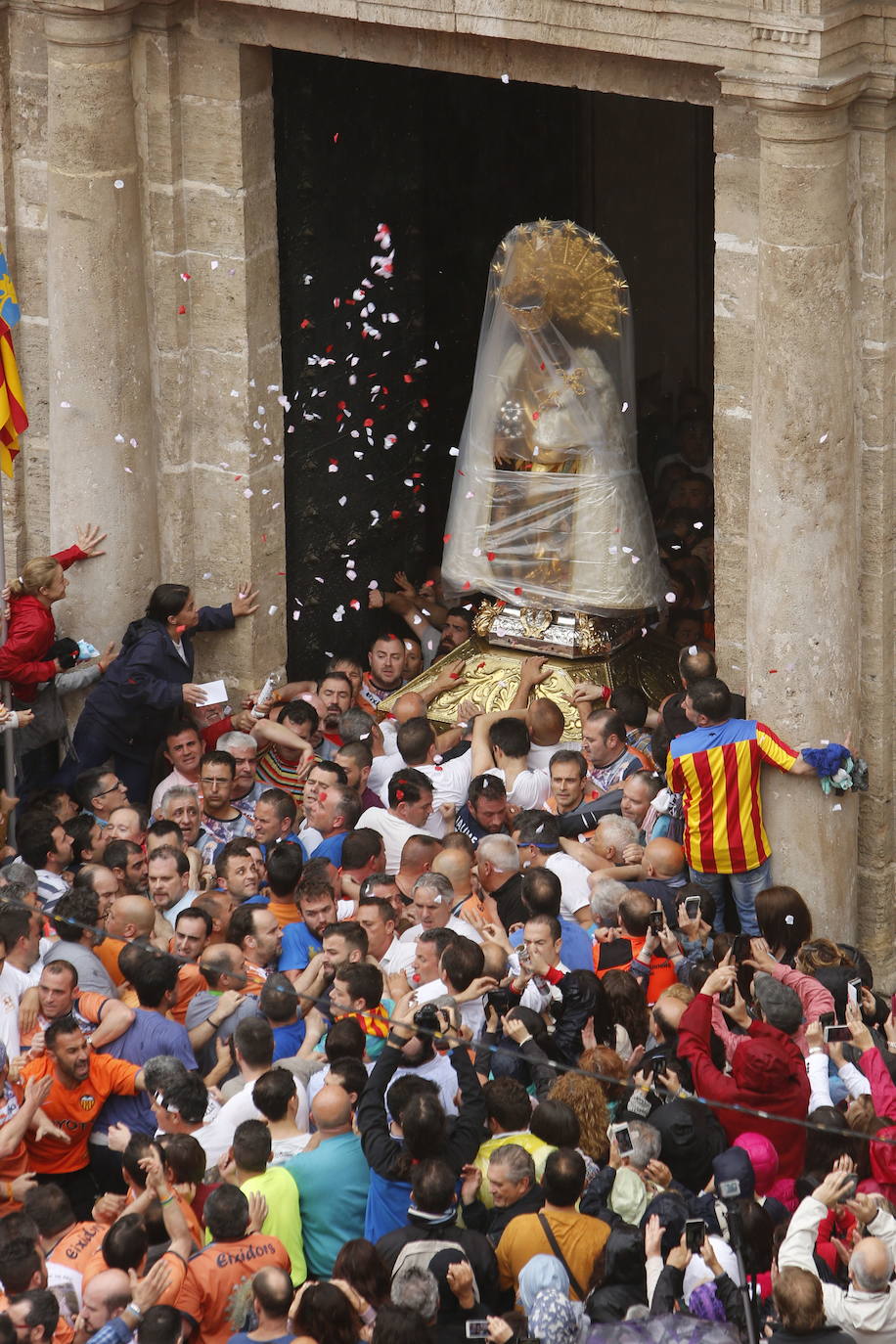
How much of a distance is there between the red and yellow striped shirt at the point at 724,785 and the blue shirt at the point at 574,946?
0.95 m

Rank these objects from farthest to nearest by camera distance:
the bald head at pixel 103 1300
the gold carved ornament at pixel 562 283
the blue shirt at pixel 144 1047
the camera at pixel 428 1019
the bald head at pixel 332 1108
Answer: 1. the gold carved ornament at pixel 562 283
2. the blue shirt at pixel 144 1047
3. the camera at pixel 428 1019
4. the bald head at pixel 332 1108
5. the bald head at pixel 103 1300

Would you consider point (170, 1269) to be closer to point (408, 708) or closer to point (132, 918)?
point (132, 918)

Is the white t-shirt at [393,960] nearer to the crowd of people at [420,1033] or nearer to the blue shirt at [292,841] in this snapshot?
the crowd of people at [420,1033]

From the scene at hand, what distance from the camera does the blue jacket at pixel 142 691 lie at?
11.6 m

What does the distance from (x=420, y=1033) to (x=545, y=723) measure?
9.89 feet

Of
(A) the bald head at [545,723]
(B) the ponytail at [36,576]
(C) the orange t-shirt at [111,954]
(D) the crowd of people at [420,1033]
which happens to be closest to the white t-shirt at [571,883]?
(D) the crowd of people at [420,1033]

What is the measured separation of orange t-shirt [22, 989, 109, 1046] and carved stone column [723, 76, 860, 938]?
122 inches

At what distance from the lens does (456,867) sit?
970 centimetres

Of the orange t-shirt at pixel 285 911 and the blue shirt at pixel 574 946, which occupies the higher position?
the orange t-shirt at pixel 285 911

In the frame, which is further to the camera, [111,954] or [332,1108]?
[111,954]

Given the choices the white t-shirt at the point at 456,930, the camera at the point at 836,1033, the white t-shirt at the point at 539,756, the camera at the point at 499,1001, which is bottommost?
the camera at the point at 836,1033

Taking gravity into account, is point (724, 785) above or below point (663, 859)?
above

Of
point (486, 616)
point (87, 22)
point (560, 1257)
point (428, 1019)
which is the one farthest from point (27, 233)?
point (560, 1257)

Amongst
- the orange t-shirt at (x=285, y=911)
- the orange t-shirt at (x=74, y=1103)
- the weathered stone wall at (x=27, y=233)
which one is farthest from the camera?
the weathered stone wall at (x=27, y=233)
